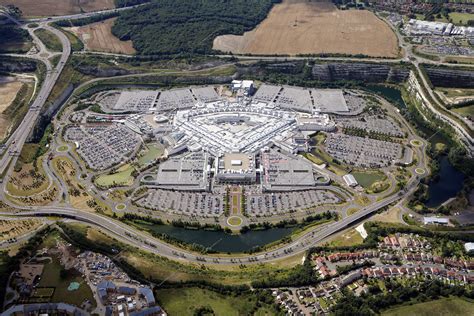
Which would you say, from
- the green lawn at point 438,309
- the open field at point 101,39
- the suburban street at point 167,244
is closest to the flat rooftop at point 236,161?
the suburban street at point 167,244

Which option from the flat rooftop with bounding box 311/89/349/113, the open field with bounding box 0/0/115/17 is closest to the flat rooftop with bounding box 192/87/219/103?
the flat rooftop with bounding box 311/89/349/113

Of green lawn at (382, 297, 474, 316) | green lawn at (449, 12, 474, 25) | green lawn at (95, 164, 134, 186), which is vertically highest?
green lawn at (449, 12, 474, 25)

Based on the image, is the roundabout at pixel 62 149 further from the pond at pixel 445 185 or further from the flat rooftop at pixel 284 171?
the pond at pixel 445 185

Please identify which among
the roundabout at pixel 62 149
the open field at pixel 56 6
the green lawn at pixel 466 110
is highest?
the open field at pixel 56 6

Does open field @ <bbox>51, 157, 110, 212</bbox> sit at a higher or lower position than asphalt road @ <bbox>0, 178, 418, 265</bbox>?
higher

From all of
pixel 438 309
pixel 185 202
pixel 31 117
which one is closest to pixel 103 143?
pixel 31 117

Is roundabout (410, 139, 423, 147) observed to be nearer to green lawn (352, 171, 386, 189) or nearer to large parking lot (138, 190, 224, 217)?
green lawn (352, 171, 386, 189)
